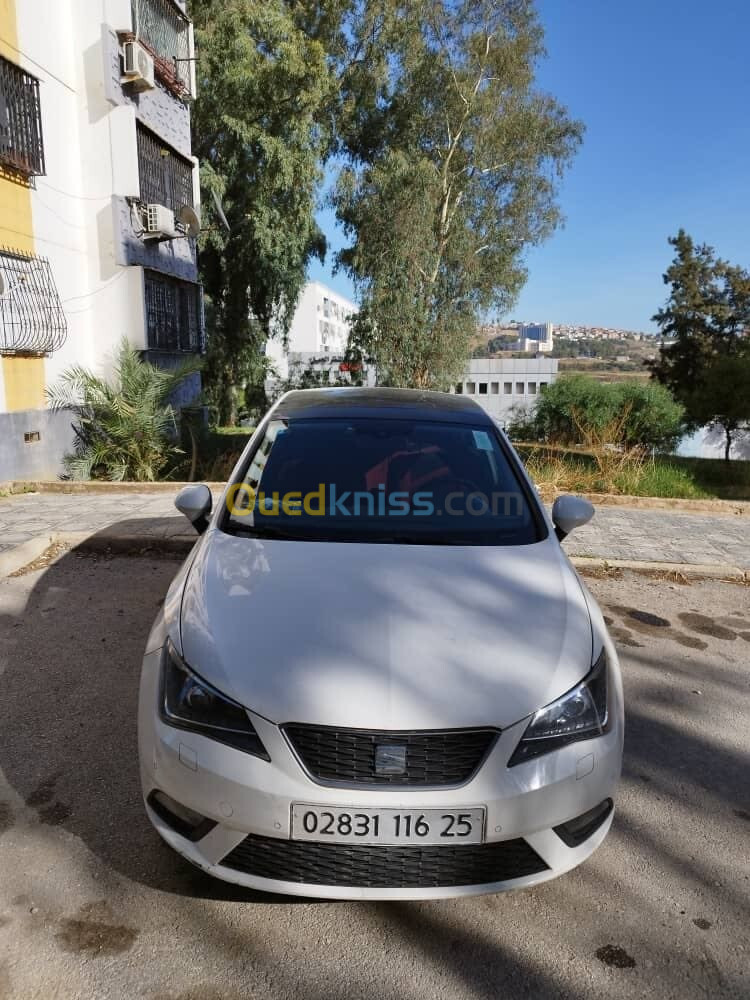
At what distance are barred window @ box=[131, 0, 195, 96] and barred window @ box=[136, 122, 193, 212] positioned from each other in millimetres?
1250

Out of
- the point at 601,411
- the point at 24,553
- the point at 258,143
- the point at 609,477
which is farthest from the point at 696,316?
the point at 24,553

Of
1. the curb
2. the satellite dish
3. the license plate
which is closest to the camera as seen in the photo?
the license plate

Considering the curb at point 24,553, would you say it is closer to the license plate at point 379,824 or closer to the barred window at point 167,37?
the license plate at point 379,824

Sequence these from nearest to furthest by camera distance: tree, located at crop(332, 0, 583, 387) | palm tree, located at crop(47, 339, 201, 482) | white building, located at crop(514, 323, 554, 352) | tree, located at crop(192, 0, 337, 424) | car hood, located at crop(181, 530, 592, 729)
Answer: car hood, located at crop(181, 530, 592, 729)
palm tree, located at crop(47, 339, 201, 482)
tree, located at crop(192, 0, 337, 424)
tree, located at crop(332, 0, 583, 387)
white building, located at crop(514, 323, 554, 352)

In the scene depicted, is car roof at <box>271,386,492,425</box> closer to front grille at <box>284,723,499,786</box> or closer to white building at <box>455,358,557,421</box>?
front grille at <box>284,723,499,786</box>

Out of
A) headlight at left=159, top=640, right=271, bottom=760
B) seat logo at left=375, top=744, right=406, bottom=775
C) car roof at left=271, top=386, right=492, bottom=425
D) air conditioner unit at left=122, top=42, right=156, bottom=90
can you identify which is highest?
air conditioner unit at left=122, top=42, right=156, bottom=90

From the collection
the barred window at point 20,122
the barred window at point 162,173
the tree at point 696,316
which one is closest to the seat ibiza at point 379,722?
the barred window at point 20,122

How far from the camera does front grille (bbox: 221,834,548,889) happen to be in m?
1.99

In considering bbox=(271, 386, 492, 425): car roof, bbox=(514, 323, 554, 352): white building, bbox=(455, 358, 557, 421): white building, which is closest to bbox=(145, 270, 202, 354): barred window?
bbox=(271, 386, 492, 425): car roof

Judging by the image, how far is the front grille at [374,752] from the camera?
1989mm

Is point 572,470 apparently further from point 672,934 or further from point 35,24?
point 35,24

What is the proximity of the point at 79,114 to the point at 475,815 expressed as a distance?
41.9ft

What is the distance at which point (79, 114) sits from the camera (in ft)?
37.2

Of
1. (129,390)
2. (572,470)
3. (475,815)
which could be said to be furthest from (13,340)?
(475,815)
